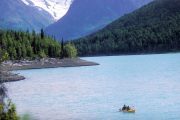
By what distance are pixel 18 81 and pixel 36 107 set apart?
5645 cm

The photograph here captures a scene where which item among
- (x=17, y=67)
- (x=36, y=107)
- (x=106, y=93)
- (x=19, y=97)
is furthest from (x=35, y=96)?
(x=17, y=67)

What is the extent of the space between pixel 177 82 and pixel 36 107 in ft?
137

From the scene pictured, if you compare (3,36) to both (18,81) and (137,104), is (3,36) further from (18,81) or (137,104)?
(137,104)

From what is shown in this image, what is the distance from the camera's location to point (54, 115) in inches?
2596

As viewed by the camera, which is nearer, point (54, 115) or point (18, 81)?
point (54, 115)

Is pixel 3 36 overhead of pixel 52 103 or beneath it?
overhead

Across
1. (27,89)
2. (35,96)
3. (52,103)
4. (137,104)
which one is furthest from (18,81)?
(137,104)

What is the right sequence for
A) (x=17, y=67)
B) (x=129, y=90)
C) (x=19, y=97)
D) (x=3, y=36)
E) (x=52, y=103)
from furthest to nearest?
(x=3, y=36) < (x=17, y=67) < (x=129, y=90) < (x=19, y=97) < (x=52, y=103)

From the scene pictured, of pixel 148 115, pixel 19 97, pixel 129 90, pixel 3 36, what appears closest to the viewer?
pixel 148 115

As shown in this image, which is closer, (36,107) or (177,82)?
(36,107)

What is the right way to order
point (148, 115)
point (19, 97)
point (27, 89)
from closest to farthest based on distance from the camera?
1. point (148, 115)
2. point (19, 97)
3. point (27, 89)

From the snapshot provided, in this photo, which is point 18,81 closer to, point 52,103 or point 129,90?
point 129,90

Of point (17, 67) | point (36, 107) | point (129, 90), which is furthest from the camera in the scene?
point (17, 67)

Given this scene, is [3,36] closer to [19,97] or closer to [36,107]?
[19,97]
